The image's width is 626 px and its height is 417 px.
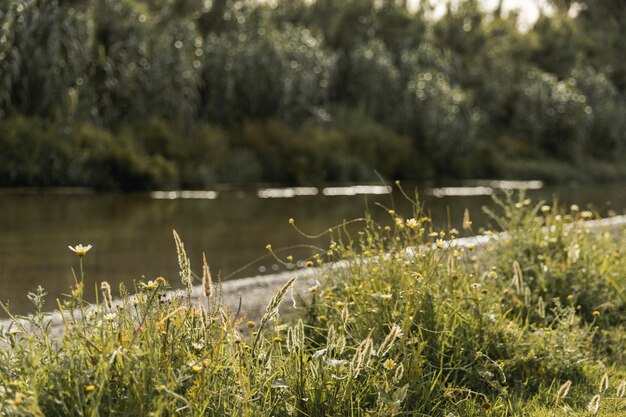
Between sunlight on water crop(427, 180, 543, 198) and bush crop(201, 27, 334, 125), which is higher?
bush crop(201, 27, 334, 125)

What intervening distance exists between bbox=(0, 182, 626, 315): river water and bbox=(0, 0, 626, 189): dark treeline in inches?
75.1

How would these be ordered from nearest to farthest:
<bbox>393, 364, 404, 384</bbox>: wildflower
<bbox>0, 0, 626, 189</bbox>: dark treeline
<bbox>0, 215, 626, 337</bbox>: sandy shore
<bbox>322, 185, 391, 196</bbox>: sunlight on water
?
1. <bbox>393, 364, 404, 384</bbox>: wildflower
2. <bbox>0, 215, 626, 337</bbox>: sandy shore
3. <bbox>0, 0, 626, 189</bbox>: dark treeline
4. <bbox>322, 185, 391, 196</bbox>: sunlight on water

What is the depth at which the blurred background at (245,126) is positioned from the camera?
42.4 feet

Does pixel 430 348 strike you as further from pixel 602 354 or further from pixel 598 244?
pixel 598 244

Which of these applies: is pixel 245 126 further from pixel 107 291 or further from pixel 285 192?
pixel 107 291

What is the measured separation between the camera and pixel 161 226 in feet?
41.8

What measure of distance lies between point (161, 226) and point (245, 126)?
39.8 feet

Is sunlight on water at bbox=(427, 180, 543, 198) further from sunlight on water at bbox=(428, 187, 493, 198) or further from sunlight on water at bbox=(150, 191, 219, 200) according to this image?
sunlight on water at bbox=(150, 191, 219, 200)

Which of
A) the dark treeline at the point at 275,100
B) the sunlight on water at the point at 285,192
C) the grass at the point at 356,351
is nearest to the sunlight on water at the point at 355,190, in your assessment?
the sunlight on water at the point at 285,192

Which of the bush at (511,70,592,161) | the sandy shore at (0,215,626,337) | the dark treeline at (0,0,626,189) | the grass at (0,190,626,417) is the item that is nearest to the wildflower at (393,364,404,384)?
the grass at (0,190,626,417)

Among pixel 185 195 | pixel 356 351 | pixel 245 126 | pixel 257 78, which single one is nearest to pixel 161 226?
pixel 185 195

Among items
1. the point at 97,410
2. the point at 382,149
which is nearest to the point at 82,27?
the point at 382,149

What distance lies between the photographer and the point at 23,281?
8062mm

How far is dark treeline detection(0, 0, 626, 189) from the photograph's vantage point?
19.6 metres
